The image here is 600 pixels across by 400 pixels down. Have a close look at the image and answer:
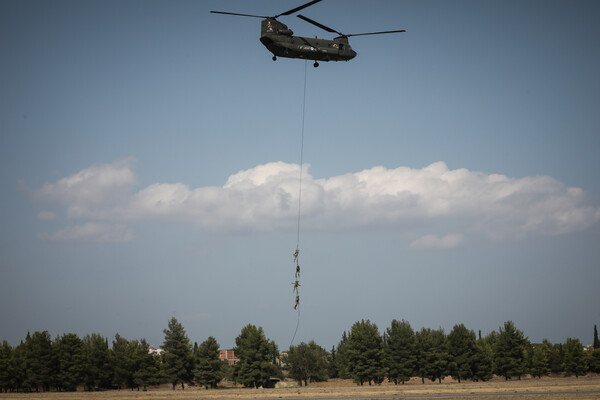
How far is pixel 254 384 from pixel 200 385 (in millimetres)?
10103

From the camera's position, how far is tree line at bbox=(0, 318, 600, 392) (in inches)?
3310

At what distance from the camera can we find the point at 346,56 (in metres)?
42.0

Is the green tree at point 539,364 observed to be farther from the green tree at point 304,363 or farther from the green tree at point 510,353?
the green tree at point 304,363

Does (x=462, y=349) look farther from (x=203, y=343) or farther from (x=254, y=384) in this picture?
(x=203, y=343)

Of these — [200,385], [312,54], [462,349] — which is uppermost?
[312,54]

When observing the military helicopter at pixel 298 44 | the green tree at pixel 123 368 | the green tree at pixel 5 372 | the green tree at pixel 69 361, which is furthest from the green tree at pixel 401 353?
the military helicopter at pixel 298 44

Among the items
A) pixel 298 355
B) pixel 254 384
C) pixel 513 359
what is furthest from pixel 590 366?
pixel 254 384

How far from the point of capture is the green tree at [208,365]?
88438 millimetres

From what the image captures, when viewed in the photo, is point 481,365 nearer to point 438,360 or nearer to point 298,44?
point 438,360

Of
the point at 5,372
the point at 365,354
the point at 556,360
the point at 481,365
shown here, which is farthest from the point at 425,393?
the point at 556,360

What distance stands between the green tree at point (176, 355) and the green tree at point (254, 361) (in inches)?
314

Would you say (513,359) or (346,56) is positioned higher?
(346,56)

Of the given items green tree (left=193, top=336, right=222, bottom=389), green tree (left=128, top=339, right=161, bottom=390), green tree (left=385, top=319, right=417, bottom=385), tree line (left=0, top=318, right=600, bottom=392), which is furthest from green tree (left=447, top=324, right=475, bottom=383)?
green tree (left=128, top=339, right=161, bottom=390)

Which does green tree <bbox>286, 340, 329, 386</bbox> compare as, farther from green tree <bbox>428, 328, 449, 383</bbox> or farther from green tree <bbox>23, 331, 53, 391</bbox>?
green tree <bbox>23, 331, 53, 391</bbox>
